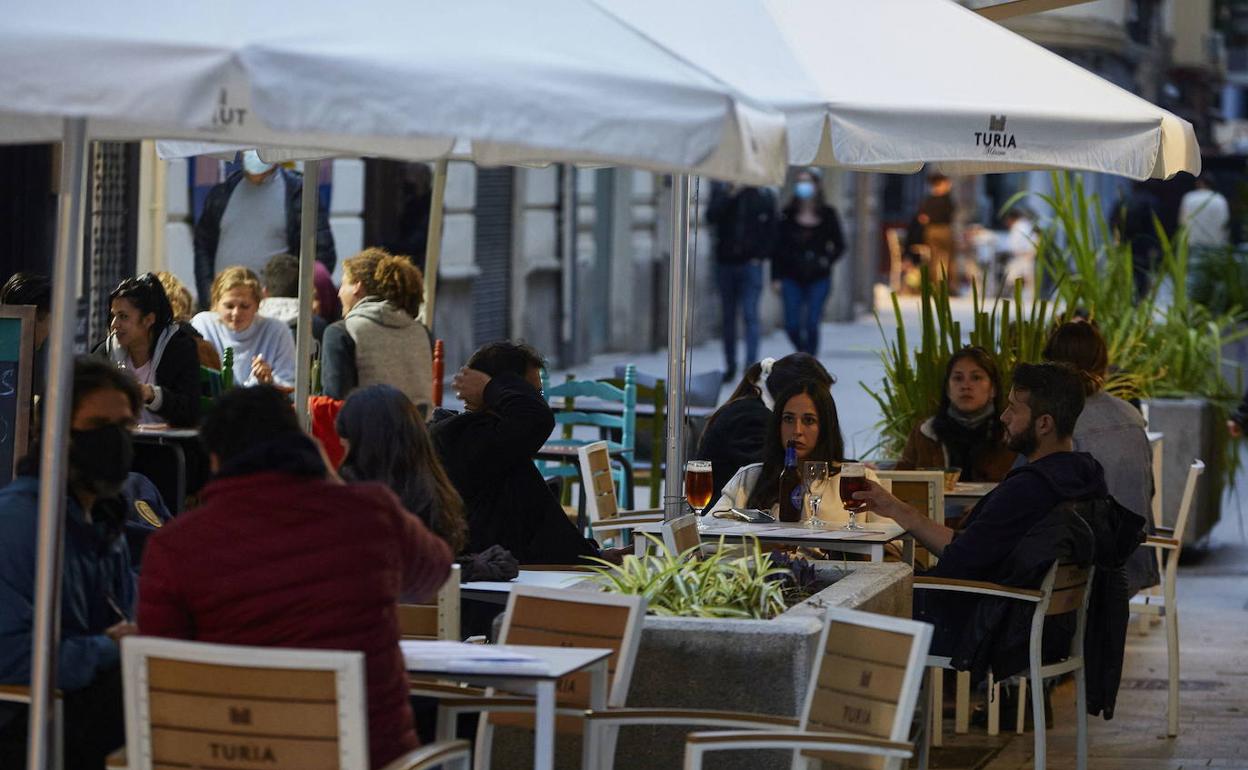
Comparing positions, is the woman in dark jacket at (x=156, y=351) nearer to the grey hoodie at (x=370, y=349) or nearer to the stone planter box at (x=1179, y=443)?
the grey hoodie at (x=370, y=349)

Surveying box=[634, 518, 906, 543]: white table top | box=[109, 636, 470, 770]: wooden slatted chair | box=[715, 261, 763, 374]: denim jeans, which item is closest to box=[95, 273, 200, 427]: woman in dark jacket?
box=[634, 518, 906, 543]: white table top

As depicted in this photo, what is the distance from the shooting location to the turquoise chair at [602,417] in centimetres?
1053

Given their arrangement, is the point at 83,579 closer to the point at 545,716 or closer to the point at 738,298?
the point at 545,716

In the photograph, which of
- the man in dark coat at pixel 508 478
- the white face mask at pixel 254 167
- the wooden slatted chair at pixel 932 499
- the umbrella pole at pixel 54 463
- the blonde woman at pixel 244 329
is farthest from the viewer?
the white face mask at pixel 254 167

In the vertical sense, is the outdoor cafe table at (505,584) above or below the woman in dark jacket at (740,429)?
below

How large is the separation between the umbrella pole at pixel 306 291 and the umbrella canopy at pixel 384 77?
11.6ft

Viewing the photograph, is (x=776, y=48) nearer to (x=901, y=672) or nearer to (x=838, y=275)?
(x=901, y=672)

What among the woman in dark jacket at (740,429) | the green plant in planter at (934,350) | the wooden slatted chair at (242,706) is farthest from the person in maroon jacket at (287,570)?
the green plant in planter at (934,350)

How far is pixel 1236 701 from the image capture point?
8086 mm

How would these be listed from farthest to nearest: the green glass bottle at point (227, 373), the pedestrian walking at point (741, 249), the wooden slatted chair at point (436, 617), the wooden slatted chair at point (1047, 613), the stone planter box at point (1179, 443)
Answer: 1. the pedestrian walking at point (741, 249)
2. the stone planter box at point (1179, 443)
3. the green glass bottle at point (227, 373)
4. the wooden slatted chair at point (1047, 613)
5. the wooden slatted chair at point (436, 617)

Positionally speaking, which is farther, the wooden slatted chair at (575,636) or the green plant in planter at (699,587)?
the green plant in planter at (699,587)

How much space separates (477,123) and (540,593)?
52.6 inches

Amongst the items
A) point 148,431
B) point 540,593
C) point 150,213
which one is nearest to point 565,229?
point 150,213

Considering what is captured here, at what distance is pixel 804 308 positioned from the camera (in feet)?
63.7
